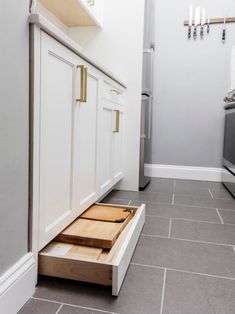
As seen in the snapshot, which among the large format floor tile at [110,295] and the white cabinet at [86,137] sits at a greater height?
the white cabinet at [86,137]

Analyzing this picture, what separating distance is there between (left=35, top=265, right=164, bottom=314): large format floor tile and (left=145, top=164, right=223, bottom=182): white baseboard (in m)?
2.16

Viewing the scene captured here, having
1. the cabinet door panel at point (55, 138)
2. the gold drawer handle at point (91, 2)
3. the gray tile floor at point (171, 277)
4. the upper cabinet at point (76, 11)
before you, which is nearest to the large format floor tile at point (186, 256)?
the gray tile floor at point (171, 277)

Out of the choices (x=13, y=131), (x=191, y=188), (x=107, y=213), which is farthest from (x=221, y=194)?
(x=13, y=131)

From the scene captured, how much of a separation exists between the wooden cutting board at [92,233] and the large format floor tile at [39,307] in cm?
32

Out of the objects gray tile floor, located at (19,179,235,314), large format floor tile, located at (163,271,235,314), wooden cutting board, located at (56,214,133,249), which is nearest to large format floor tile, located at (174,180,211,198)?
gray tile floor, located at (19,179,235,314)

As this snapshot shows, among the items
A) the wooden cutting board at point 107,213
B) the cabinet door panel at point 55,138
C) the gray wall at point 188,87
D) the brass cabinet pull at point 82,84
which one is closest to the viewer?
the cabinet door panel at point 55,138

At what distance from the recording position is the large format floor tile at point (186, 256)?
1233mm

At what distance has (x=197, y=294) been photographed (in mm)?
1037

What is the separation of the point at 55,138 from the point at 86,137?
39cm

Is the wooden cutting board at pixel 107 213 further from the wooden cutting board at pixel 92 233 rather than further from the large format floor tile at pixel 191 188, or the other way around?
the large format floor tile at pixel 191 188

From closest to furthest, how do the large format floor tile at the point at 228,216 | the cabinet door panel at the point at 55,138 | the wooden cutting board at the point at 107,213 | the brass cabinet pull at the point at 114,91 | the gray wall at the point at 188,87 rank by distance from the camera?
the cabinet door panel at the point at 55,138 → the wooden cutting board at the point at 107,213 → the large format floor tile at the point at 228,216 → the brass cabinet pull at the point at 114,91 → the gray wall at the point at 188,87

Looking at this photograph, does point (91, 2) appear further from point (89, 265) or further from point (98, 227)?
point (89, 265)

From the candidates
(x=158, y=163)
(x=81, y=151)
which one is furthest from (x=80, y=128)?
(x=158, y=163)

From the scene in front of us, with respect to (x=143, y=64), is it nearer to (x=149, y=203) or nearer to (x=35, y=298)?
(x=149, y=203)
